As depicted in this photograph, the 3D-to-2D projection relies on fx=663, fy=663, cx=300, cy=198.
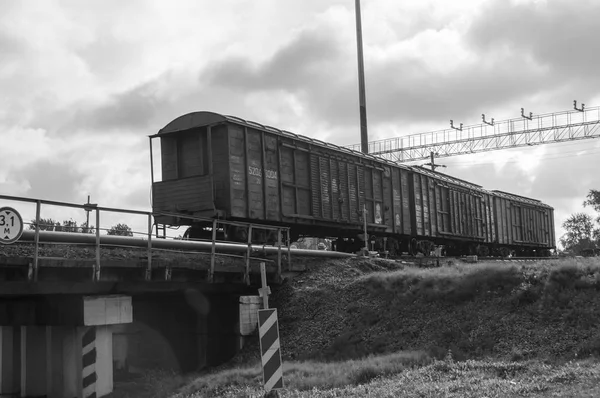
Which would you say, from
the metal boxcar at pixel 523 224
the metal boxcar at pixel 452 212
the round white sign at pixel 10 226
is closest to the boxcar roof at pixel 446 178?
the metal boxcar at pixel 452 212

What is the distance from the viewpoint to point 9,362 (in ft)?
49.8

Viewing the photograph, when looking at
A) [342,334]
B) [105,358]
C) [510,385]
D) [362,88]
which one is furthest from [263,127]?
[362,88]

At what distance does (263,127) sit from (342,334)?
28.4 feet

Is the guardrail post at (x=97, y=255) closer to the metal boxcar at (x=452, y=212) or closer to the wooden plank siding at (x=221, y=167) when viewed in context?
the wooden plank siding at (x=221, y=167)

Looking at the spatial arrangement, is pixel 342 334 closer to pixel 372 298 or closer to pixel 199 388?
pixel 372 298

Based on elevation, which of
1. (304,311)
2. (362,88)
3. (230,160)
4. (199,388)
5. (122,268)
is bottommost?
(199,388)

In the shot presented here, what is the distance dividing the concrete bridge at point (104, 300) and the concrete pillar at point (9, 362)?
0.07 ft

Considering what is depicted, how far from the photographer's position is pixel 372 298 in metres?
15.8

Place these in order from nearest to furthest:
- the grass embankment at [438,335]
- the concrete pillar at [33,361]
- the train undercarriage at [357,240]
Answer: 1. the grass embankment at [438,335]
2. the concrete pillar at [33,361]
3. the train undercarriage at [357,240]

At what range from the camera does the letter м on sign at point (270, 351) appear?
1041cm

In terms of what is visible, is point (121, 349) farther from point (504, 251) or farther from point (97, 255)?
point (504, 251)

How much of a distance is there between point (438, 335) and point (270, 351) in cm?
429

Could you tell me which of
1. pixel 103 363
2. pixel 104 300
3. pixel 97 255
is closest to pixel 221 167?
pixel 104 300

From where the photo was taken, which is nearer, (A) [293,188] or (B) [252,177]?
(B) [252,177]
